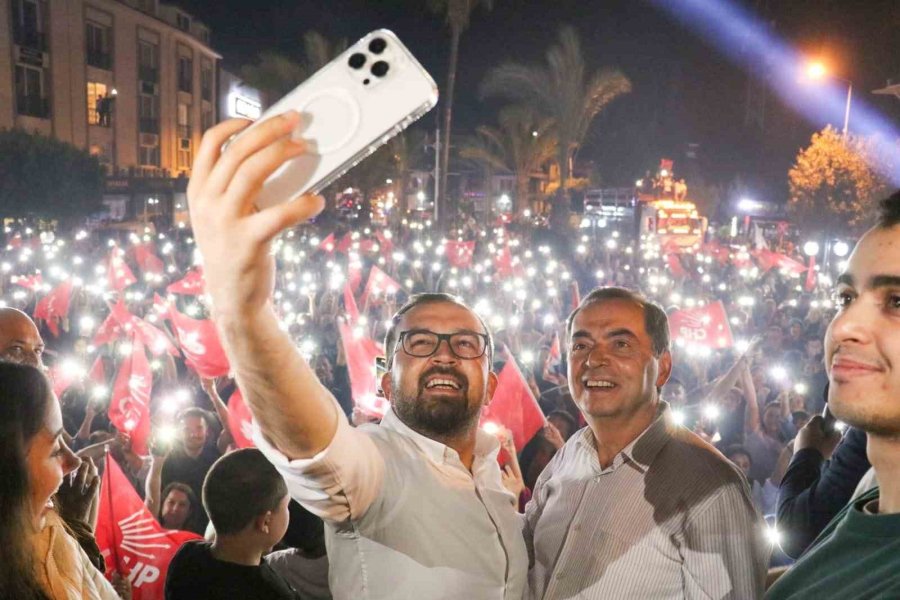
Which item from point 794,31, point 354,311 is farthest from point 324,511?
point 794,31

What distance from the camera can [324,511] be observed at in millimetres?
1904

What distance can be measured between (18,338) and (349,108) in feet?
10.4

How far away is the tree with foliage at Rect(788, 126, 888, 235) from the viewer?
27234 millimetres

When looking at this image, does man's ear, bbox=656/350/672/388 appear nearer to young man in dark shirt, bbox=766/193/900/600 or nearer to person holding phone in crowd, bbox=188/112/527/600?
person holding phone in crowd, bbox=188/112/527/600

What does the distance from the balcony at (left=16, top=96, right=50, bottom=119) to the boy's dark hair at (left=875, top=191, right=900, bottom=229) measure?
145 ft

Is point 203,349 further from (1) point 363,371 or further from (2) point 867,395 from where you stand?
(2) point 867,395

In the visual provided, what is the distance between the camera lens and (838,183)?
28.3 meters

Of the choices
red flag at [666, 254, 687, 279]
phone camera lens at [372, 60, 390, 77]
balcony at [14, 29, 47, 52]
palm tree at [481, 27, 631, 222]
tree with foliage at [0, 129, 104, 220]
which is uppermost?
balcony at [14, 29, 47, 52]

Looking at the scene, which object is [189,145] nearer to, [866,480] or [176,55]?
[176,55]

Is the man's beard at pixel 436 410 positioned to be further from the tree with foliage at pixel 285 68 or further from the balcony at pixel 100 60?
the balcony at pixel 100 60

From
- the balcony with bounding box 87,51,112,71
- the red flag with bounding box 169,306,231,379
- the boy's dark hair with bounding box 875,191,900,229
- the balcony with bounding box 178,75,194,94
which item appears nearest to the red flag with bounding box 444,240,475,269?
the red flag with bounding box 169,306,231,379

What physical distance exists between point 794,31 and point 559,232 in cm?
2164

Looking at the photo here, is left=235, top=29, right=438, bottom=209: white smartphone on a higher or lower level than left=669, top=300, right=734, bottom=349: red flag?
higher

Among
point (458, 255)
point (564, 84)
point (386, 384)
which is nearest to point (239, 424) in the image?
point (386, 384)
